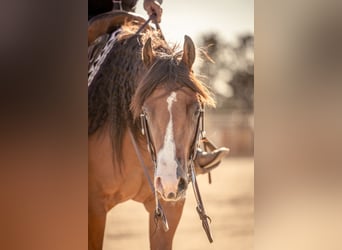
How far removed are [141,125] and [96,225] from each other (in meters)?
0.67

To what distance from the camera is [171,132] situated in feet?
10.1

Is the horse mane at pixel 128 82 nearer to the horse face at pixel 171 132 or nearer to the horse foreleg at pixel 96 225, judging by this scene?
the horse face at pixel 171 132

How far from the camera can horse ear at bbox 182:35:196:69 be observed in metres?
3.14

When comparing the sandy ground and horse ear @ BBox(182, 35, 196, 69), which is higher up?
horse ear @ BBox(182, 35, 196, 69)

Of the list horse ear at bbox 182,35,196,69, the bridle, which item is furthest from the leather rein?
horse ear at bbox 182,35,196,69

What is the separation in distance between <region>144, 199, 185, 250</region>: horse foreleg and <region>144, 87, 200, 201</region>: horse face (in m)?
0.07

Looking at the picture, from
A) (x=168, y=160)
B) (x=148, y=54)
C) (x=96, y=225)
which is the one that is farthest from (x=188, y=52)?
(x=96, y=225)

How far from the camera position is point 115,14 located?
3166mm

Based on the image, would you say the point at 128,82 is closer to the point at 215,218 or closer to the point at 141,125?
the point at 141,125

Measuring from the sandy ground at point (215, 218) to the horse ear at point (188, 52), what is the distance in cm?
65

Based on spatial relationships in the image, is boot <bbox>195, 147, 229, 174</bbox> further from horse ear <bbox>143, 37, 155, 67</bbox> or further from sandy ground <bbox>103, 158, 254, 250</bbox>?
horse ear <bbox>143, 37, 155, 67</bbox>
